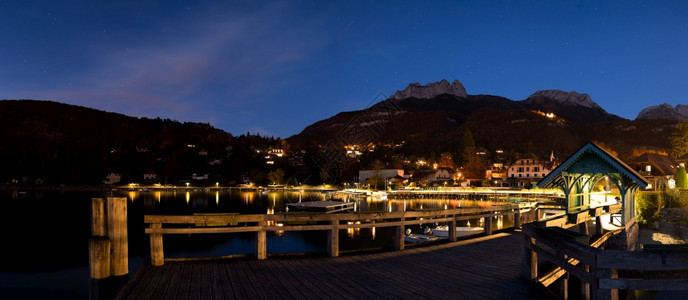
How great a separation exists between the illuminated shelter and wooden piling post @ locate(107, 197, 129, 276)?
18.8 metres

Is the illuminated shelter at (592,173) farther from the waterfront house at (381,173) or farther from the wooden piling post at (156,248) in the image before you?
the waterfront house at (381,173)

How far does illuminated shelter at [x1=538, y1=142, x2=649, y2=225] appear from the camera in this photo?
17.5 meters

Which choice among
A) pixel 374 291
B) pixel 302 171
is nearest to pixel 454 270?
pixel 374 291

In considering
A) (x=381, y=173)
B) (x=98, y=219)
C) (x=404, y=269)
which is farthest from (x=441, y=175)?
(x=98, y=219)

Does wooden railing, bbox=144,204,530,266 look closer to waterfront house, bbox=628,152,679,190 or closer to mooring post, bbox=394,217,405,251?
mooring post, bbox=394,217,405,251

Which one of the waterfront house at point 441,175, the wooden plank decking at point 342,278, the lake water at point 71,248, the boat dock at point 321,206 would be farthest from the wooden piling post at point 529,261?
the waterfront house at point 441,175

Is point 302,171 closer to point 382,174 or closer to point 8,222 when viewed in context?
point 382,174

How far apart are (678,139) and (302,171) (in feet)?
514

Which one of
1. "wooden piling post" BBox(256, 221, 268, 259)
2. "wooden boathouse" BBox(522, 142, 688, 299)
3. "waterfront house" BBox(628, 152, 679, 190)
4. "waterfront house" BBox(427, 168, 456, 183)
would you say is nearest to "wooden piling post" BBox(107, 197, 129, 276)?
"wooden piling post" BBox(256, 221, 268, 259)

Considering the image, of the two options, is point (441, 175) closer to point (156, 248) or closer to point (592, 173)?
point (592, 173)

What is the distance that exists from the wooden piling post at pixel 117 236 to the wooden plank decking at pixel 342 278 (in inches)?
16.1

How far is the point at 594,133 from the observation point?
607ft

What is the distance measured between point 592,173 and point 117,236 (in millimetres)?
20317

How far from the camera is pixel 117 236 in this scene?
290 inches
